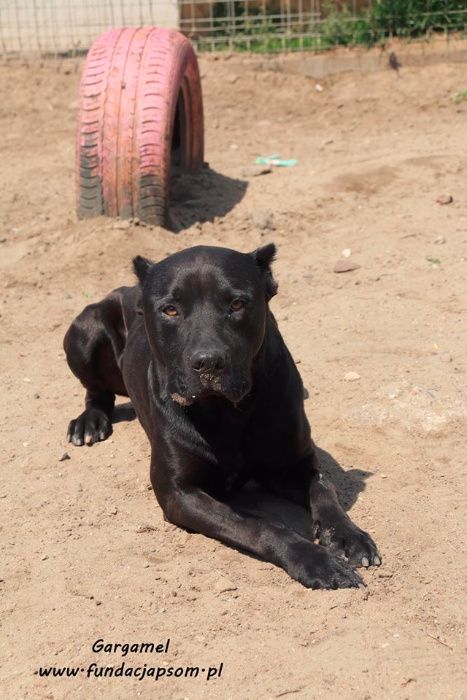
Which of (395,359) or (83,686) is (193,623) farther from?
(395,359)

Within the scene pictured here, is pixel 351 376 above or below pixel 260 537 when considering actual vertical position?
below

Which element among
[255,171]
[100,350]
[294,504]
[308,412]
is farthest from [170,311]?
[255,171]

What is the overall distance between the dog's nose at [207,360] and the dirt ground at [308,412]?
819mm

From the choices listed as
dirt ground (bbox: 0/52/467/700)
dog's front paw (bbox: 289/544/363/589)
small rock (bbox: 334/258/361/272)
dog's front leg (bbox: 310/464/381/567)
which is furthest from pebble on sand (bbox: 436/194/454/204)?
dog's front paw (bbox: 289/544/363/589)

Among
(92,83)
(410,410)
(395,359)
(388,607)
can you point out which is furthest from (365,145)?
(388,607)

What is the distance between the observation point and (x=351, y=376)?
239 inches

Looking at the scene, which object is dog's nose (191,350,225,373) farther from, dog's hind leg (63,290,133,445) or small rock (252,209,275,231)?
small rock (252,209,275,231)

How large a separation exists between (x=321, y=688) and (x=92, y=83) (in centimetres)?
620

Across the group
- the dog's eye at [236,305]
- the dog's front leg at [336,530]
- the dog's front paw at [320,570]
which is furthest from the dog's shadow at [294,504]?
the dog's eye at [236,305]

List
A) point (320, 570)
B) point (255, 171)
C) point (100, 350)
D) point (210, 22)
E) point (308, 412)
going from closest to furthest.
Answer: point (320, 570)
point (308, 412)
point (100, 350)
point (255, 171)
point (210, 22)

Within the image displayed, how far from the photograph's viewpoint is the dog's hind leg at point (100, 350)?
244 inches

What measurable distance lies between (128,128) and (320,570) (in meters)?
5.13

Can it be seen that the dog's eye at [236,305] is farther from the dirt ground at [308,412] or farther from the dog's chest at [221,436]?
the dirt ground at [308,412]

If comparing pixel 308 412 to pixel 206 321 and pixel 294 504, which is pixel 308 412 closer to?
pixel 294 504
